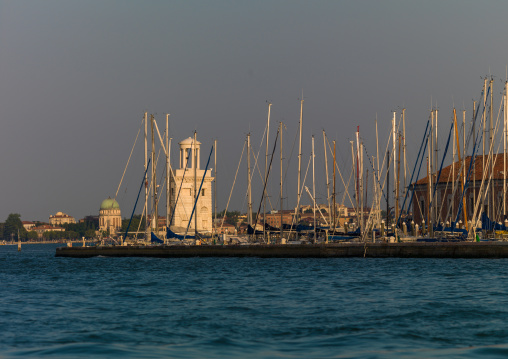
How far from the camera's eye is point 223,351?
61.6 feet

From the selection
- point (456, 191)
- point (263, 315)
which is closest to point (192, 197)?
point (456, 191)

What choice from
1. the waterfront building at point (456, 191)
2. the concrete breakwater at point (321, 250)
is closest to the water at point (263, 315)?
the concrete breakwater at point (321, 250)

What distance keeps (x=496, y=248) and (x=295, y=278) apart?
59.4 feet

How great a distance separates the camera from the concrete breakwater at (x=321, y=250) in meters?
53.4

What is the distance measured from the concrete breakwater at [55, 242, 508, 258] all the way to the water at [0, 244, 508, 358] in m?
8.91

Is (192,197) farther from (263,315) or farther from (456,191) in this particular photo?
(263,315)

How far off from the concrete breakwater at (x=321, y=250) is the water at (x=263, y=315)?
29.2ft

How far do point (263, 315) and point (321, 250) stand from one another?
34311mm

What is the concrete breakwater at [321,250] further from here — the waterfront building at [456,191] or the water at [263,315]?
the waterfront building at [456,191]

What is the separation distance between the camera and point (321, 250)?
194 ft

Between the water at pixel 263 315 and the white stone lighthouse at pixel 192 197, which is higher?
the white stone lighthouse at pixel 192 197

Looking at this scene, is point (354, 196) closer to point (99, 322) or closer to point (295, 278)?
point (295, 278)

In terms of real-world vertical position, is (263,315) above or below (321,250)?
below

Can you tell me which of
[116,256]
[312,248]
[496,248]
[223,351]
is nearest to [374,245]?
[312,248]
